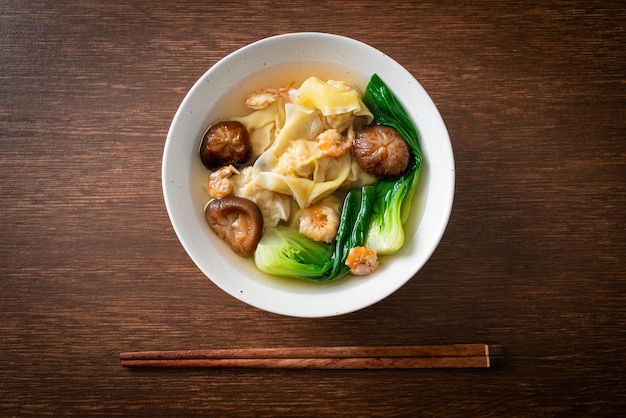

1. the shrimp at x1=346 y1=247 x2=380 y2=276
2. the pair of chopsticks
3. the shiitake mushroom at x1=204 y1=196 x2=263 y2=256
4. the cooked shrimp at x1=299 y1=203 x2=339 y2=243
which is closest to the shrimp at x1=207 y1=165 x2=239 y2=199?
the shiitake mushroom at x1=204 y1=196 x2=263 y2=256

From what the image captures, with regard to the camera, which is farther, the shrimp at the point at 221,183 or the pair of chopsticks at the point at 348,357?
the pair of chopsticks at the point at 348,357

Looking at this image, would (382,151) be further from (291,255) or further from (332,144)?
(291,255)

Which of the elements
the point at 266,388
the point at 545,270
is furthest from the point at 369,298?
the point at 545,270

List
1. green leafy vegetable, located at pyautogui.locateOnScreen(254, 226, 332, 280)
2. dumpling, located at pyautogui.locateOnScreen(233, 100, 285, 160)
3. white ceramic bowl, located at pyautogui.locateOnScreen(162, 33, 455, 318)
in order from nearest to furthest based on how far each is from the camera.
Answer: white ceramic bowl, located at pyautogui.locateOnScreen(162, 33, 455, 318) < green leafy vegetable, located at pyautogui.locateOnScreen(254, 226, 332, 280) < dumpling, located at pyautogui.locateOnScreen(233, 100, 285, 160)

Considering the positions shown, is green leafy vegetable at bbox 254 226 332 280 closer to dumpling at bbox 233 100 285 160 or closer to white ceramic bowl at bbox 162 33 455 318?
white ceramic bowl at bbox 162 33 455 318

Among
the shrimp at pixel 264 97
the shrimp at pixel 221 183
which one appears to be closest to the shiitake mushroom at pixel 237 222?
the shrimp at pixel 221 183

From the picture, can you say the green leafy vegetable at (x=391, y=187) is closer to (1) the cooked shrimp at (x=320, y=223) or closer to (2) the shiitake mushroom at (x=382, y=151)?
(2) the shiitake mushroom at (x=382, y=151)
